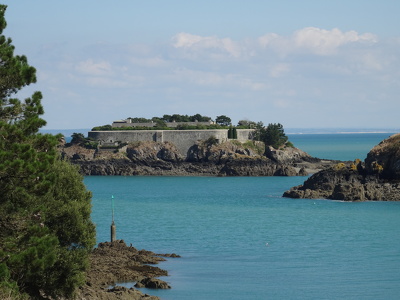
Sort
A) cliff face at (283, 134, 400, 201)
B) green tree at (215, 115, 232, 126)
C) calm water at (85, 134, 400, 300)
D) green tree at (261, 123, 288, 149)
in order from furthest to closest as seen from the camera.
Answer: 1. green tree at (215, 115, 232, 126)
2. green tree at (261, 123, 288, 149)
3. cliff face at (283, 134, 400, 201)
4. calm water at (85, 134, 400, 300)

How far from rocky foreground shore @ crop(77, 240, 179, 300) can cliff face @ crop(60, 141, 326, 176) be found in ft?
214

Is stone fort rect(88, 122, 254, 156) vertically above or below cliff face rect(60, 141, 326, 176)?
above

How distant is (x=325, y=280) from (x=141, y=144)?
259 ft

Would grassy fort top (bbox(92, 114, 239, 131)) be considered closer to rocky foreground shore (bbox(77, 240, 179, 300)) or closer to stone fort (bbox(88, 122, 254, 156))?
stone fort (bbox(88, 122, 254, 156))

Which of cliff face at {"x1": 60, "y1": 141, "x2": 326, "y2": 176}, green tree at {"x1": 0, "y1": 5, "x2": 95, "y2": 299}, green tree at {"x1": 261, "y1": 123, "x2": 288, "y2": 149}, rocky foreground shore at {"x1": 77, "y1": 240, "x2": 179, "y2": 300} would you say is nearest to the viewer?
green tree at {"x1": 0, "y1": 5, "x2": 95, "y2": 299}

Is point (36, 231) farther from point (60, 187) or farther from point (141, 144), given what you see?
point (141, 144)

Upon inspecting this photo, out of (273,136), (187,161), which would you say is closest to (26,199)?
(187,161)

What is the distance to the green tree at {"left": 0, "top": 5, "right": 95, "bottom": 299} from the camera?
23578 mm

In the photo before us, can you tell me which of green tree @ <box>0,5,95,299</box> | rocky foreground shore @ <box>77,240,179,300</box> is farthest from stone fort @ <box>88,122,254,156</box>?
green tree @ <box>0,5,95,299</box>

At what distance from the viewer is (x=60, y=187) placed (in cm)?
3183

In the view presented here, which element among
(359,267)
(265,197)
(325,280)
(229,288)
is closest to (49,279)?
(229,288)

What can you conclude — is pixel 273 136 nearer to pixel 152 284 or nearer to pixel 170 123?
pixel 170 123

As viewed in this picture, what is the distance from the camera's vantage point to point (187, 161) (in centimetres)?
11412

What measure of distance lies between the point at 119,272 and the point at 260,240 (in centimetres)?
1583
